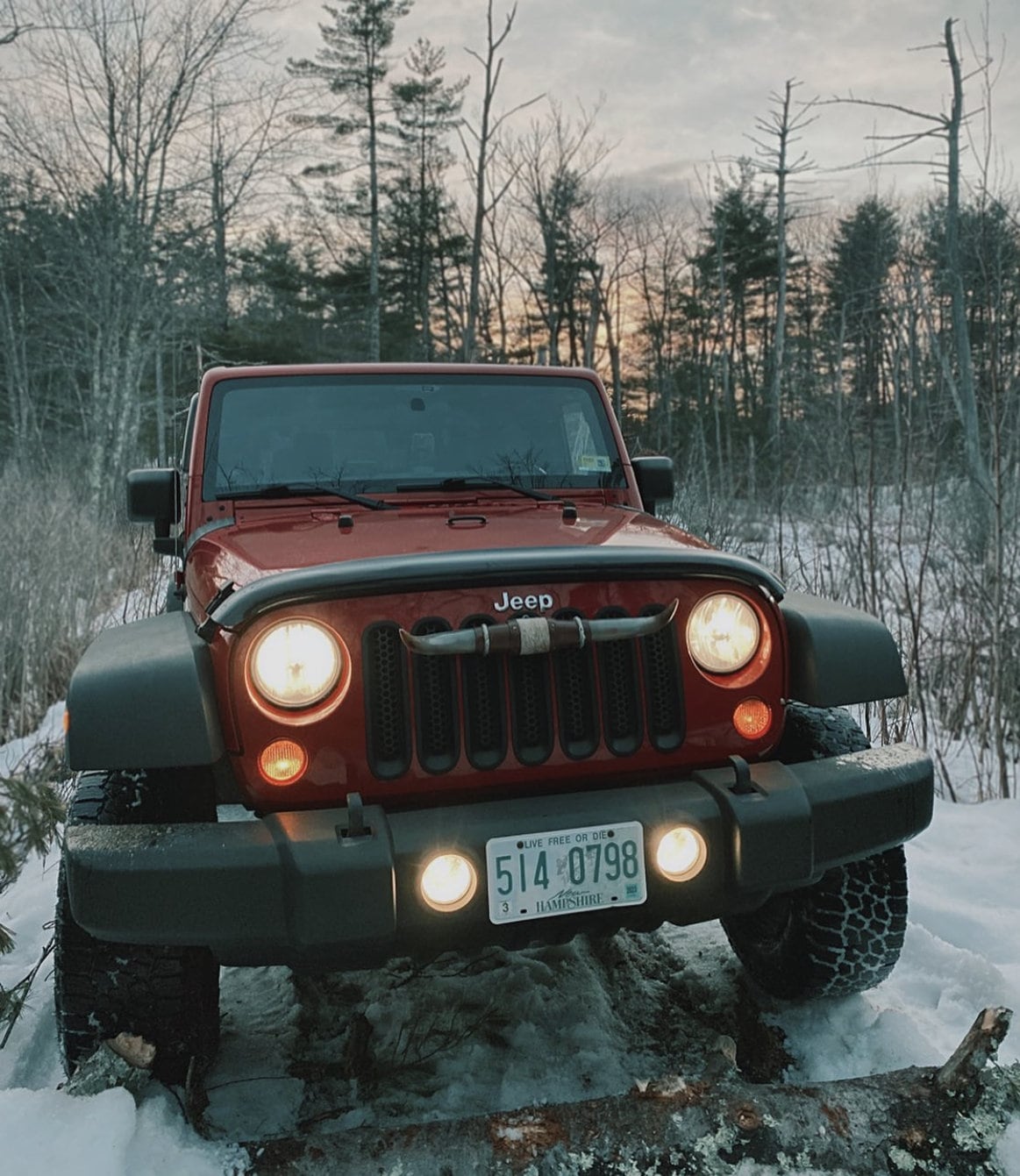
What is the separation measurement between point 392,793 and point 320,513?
108 centimetres

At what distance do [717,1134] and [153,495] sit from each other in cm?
241

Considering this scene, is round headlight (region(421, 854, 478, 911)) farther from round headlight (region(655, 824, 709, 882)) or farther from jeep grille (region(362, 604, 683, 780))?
round headlight (region(655, 824, 709, 882))

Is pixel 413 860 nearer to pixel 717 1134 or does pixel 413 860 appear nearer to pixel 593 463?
pixel 717 1134

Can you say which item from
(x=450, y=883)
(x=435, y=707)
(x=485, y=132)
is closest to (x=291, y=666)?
(x=435, y=707)

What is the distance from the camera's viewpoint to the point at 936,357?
6168 mm

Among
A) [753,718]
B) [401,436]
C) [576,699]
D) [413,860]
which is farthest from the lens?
[401,436]

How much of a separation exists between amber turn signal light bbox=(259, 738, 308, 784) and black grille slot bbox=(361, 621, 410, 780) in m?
0.14

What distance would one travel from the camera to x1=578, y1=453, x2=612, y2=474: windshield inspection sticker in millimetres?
3244

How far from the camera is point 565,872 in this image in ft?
5.95

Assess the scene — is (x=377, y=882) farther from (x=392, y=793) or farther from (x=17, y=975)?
(x=17, y=975)

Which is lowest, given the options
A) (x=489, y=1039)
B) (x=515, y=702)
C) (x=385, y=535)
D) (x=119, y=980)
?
(x=489, y=1039)

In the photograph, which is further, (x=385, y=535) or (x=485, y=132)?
(x=485, y=132)

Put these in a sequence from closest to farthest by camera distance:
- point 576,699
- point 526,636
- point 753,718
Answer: point 526,636 < point 576,699 < point 753,718

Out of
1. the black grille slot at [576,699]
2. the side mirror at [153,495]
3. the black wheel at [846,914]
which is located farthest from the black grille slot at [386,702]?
the side mirror at [153,495]
